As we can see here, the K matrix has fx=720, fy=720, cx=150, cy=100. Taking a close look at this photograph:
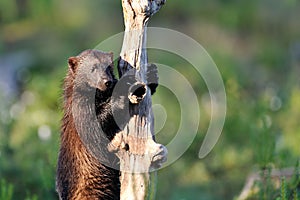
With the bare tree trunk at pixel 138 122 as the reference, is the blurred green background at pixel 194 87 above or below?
above

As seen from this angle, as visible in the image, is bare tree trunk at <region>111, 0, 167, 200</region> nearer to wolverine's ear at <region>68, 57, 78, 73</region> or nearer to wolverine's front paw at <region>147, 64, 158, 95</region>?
wolverine's front paw at <region>147, 64, 158, 95</region>

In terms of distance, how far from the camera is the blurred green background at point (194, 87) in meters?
7.01

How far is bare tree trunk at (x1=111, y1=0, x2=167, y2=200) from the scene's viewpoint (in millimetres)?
4156

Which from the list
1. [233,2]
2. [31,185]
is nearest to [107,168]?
[31,185]

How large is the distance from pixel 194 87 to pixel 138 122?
8405mm

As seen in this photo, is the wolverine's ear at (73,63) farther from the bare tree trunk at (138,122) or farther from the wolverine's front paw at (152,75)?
the wolverine's front paw at (152,75)

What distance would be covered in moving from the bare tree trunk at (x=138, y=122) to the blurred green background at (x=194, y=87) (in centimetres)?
83

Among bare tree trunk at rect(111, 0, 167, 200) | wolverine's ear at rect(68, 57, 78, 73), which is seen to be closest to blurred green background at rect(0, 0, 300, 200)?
wolverine's ear at rect(68, 57, 78, 73)

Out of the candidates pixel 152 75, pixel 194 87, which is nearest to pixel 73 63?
pixel 152 75

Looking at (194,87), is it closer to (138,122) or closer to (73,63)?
(73,63)

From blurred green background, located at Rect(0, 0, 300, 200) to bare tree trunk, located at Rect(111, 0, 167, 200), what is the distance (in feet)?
2.74

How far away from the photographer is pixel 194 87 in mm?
12578

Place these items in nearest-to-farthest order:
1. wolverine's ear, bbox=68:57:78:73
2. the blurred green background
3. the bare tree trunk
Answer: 1. the bare tree trunk
2. wolverine's ear, bbox=68:57:78:73
3. the blurred green background

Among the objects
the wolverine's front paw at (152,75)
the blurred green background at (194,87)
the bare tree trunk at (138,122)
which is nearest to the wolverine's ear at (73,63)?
the blurred green background at (194,87)
